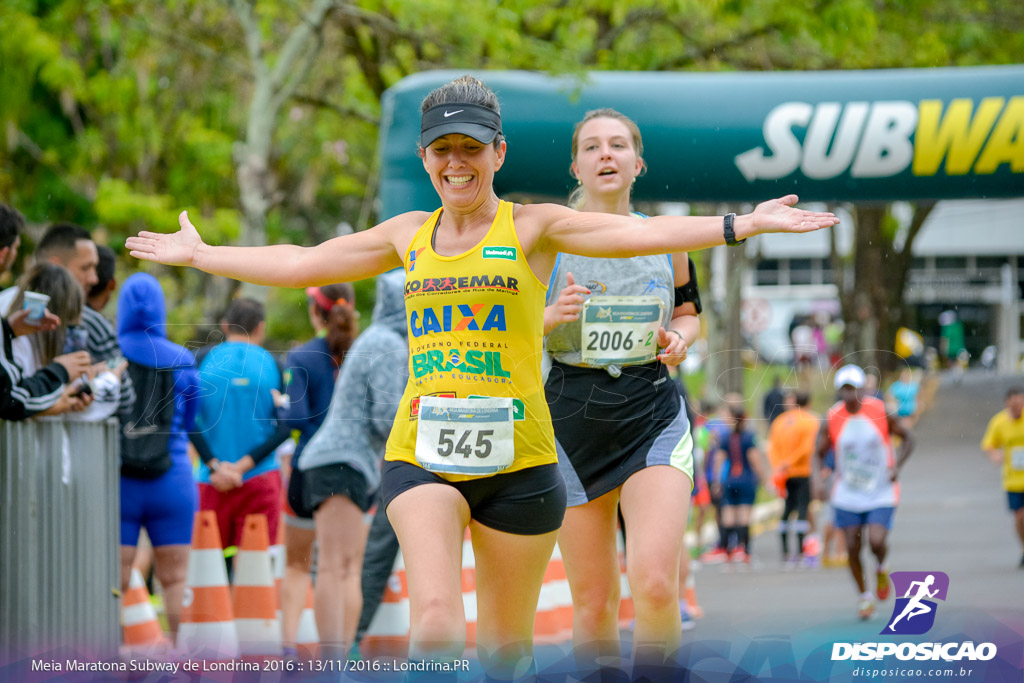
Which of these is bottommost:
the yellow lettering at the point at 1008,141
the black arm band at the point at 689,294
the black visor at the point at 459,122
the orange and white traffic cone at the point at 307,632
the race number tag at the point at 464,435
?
the orange and white traffic cone at the point at 307,632

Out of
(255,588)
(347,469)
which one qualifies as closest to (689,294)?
(347,469)

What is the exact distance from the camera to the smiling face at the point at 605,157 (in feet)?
14.9

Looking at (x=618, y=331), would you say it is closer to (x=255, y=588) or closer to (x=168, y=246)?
(x=168, y=246)

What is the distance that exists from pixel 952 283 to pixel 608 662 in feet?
126

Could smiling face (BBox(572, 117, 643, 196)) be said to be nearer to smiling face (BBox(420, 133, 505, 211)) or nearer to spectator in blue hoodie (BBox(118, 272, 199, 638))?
smiling face (BBox(420, 133, 505, 211))

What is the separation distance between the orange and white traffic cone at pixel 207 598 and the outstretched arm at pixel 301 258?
2.80m

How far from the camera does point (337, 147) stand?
18547 mm

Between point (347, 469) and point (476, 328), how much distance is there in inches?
105

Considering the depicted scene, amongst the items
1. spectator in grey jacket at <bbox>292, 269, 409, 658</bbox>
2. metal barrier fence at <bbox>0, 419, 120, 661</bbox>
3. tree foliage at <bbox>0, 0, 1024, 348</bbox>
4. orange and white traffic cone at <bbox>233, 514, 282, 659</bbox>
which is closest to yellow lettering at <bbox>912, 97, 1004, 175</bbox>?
tree foliage at <bbox>0, 0, 1024, 348</bbox>

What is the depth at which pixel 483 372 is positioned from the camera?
362 cm

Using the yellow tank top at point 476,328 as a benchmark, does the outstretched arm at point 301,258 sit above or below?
above

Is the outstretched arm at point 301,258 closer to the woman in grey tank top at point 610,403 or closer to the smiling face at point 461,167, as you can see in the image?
the smiling face at point 461,167

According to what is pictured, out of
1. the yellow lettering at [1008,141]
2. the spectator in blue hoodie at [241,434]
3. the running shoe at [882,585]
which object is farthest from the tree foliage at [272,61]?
A: the running shoe at [882,585]

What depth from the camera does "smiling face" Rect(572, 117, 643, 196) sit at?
4.55 m
